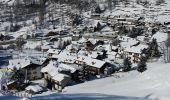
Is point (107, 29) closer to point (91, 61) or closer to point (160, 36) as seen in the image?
point (160, 36)

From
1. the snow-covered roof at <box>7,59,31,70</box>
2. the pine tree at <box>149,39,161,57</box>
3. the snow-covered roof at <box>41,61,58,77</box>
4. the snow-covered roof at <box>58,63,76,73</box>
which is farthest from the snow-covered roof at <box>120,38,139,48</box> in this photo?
the snow-covered roof at <box>7,59,31,70</box>

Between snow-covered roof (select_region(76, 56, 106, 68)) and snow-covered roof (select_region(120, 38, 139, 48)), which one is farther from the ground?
snow-covered roof (select_region(120, 38, 139, 48))

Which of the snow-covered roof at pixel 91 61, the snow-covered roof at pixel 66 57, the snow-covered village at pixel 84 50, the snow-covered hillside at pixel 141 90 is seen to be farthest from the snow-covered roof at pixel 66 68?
the snow-covered hillside at pixel 141 90

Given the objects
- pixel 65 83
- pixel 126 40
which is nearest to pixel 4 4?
pixel 126 40

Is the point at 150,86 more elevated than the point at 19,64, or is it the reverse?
the point at 150,86

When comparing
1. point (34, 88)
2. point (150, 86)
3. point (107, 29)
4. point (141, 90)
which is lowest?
point (34, 88)

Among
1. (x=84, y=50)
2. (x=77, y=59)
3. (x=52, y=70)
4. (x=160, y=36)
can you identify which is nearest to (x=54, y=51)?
(x=84, y=50)

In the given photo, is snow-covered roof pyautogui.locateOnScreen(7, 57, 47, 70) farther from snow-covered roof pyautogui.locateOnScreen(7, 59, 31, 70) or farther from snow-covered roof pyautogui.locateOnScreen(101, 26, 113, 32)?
snow-covered roof pyautogui.locateOnScreen(101, 26, 113, 32)

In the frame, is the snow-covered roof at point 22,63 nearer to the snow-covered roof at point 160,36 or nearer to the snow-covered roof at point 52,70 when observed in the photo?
the snow-covered roof at point 52,70
